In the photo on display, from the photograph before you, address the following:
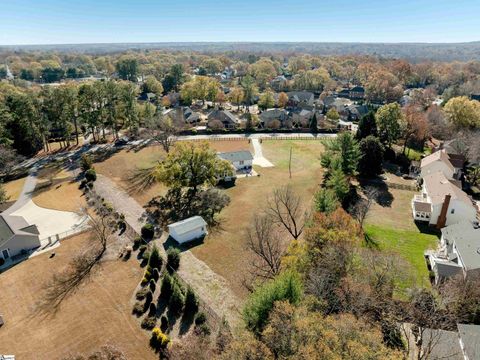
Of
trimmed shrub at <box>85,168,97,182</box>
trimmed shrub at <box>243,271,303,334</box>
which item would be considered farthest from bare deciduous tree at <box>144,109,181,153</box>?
trimmed shrub at <box>243,271,303,334</box>

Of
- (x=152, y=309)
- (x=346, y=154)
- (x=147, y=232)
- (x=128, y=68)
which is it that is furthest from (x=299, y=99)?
(x=152, y=309)

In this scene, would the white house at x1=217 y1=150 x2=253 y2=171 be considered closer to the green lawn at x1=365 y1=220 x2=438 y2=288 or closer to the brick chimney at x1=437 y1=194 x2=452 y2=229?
the green lawn at x1=365 y1=220 x2=438 y2=288

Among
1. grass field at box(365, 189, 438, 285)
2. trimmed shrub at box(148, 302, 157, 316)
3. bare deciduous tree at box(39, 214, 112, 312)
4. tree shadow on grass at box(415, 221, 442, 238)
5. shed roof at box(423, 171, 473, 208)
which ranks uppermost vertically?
shed roof at box(423, 171, 473, 208)

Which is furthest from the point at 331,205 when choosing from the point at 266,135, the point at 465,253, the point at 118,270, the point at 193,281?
the point at 266,135

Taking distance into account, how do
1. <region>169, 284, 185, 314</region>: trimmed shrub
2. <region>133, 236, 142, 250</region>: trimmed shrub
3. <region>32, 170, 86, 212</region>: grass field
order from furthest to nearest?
<region>32, 170, 86, 212</region>: grass field < <region>133, 236, 142, 250</region>: trimmed shrub < <region>169, 284, 185, 314</region>: trimmed shrub

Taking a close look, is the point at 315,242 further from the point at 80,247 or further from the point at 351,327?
the point at 80,247

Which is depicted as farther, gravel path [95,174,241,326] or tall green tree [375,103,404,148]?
tall green tree [375,103,404,148]

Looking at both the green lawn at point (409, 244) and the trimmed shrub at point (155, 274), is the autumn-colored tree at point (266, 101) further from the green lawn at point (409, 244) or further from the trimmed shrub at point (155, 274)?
the trimmed shrub at point (155, 274)

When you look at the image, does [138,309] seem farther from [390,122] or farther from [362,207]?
[390,122]
